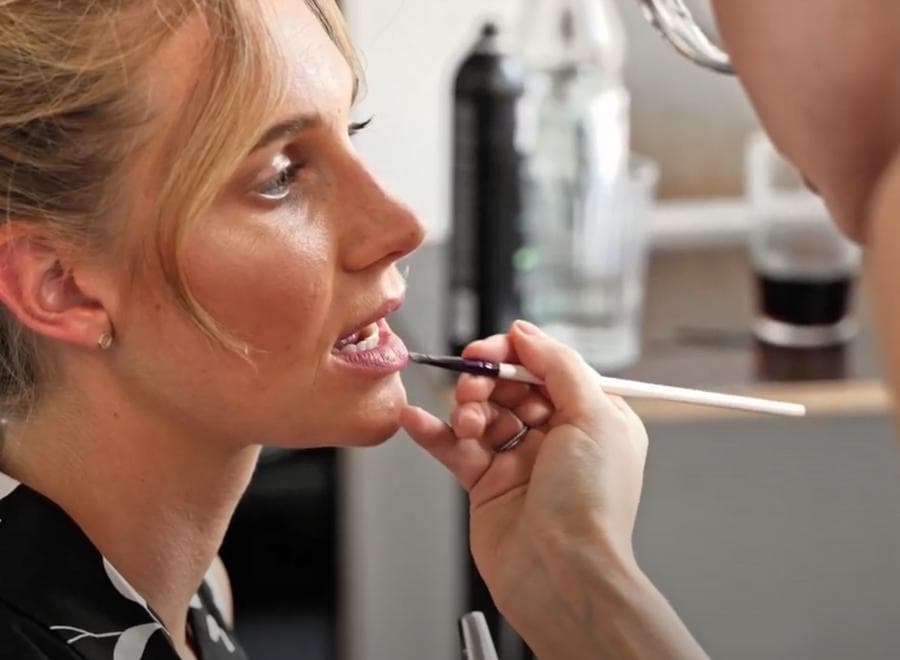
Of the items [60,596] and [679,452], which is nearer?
[60,596]

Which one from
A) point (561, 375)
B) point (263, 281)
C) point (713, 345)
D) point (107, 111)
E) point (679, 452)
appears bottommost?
point (679, 452)

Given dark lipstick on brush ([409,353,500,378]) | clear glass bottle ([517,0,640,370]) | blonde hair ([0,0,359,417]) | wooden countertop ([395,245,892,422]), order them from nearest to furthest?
blonde hair ([0,0,359,417])
dark lipstick on brush ([409,353,500,378])
wooden countertop ([395,245,892,422])
clear glass bottle ([517,0,640,370])

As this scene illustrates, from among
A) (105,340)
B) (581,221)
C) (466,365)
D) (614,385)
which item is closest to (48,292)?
(105,340)

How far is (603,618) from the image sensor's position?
0.93 m

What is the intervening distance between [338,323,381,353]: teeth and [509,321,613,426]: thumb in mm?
100

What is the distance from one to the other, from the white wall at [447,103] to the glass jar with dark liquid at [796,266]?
8.6 inches

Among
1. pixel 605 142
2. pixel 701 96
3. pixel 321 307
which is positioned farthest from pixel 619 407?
pixel 701 96

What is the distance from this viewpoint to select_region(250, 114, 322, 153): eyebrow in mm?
891

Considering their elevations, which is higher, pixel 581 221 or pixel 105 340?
pixel 105 340

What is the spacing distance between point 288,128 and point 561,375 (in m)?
0.25

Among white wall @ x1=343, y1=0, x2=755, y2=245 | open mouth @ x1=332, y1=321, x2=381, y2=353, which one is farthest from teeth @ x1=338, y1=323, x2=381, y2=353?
white wall @ x1=343, y1=0, x2=755, y2=245

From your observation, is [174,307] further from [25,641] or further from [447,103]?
[447,103]

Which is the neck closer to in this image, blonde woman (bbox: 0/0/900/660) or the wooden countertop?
blonde woman (bbox: 0/0/900/660)

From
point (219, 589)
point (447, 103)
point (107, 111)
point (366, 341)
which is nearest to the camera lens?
point (107, 111)
